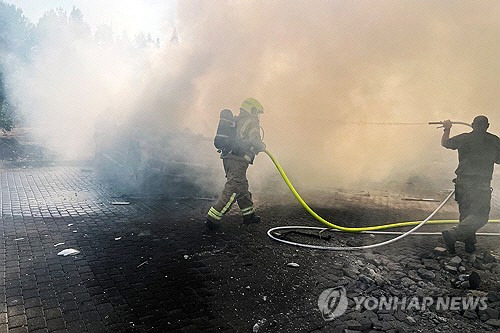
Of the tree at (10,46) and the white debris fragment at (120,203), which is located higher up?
the tree at (10,46)

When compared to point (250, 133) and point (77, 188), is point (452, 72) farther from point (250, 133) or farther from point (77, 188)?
point (77, 188)

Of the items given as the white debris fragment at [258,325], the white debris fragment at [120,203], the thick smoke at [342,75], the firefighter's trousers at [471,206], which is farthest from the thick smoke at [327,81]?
the white debris fragment at [258,325]

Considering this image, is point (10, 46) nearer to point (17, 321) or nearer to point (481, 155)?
point (17, 321)

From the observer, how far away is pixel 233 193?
5828mm

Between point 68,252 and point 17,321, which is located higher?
point 68,252

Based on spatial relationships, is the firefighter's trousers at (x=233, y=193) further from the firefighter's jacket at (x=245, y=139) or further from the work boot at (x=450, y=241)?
the work boot at (x=450, y=241)

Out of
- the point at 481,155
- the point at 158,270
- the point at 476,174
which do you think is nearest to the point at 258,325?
the point at 158,270

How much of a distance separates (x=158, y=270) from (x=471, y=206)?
4.26m

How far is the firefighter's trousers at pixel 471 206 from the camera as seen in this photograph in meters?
4.90

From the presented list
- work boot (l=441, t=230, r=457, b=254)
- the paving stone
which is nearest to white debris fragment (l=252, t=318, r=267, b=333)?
the paving stone

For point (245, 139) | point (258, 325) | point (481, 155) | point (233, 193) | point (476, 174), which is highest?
point (245, 139)

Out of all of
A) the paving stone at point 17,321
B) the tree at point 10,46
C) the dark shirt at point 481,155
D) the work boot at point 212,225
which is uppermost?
the tree at point 10,46

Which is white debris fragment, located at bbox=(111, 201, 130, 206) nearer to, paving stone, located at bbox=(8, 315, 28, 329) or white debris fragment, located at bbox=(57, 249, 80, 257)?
white debris fragment, located at bbox=(57, 249, 80, 257)

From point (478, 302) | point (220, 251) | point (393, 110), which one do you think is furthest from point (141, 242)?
point (393, 110)
